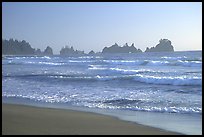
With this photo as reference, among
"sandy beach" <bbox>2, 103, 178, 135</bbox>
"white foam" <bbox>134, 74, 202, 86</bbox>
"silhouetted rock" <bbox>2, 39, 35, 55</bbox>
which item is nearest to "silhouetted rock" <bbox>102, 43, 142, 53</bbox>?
"silhouetted rock" <bbox>2, 39, 35, 55</bbox>

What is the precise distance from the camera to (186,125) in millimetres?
6355

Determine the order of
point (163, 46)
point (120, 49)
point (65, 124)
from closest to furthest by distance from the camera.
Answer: point (65, 124) → point (163, 46) → point (120, 49)

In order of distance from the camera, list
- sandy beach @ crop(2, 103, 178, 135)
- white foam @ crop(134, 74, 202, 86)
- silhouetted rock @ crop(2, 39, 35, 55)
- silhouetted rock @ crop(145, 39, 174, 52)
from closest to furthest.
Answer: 1. sandy beach @ crop(2, 103, 178, 135)
2. white foam @ crop(134, 74, 202, 86)
3. silhouetted rock @ crop(145, 39, 174, 52)
4. silhouetted rock @ crop(2, 39, 35, 55)

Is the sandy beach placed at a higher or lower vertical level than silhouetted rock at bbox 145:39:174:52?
lower

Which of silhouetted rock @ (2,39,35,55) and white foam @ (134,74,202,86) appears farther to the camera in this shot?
silhouetted rock @ (2,39,35,55)

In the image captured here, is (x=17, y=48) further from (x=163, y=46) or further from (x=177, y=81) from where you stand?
(x=177, y=81)

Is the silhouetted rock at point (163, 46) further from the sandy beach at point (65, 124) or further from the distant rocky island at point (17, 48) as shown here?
the sandy beach at point (65, 124)

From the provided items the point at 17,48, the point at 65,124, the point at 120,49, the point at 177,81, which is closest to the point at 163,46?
the point at 120,49

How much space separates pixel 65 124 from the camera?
615cm

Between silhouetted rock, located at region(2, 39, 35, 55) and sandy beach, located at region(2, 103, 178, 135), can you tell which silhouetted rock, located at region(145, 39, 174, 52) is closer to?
silhouetted rock, located at region(2, 39, 35, 55)

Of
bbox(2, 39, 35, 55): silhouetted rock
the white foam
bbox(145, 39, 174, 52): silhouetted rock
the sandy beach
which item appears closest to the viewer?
→ the sandy beach

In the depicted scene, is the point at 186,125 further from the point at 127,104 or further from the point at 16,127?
the point at 16,127

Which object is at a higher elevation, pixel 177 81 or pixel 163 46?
pixel 163 46

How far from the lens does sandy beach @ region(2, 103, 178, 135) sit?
5.37 metres
